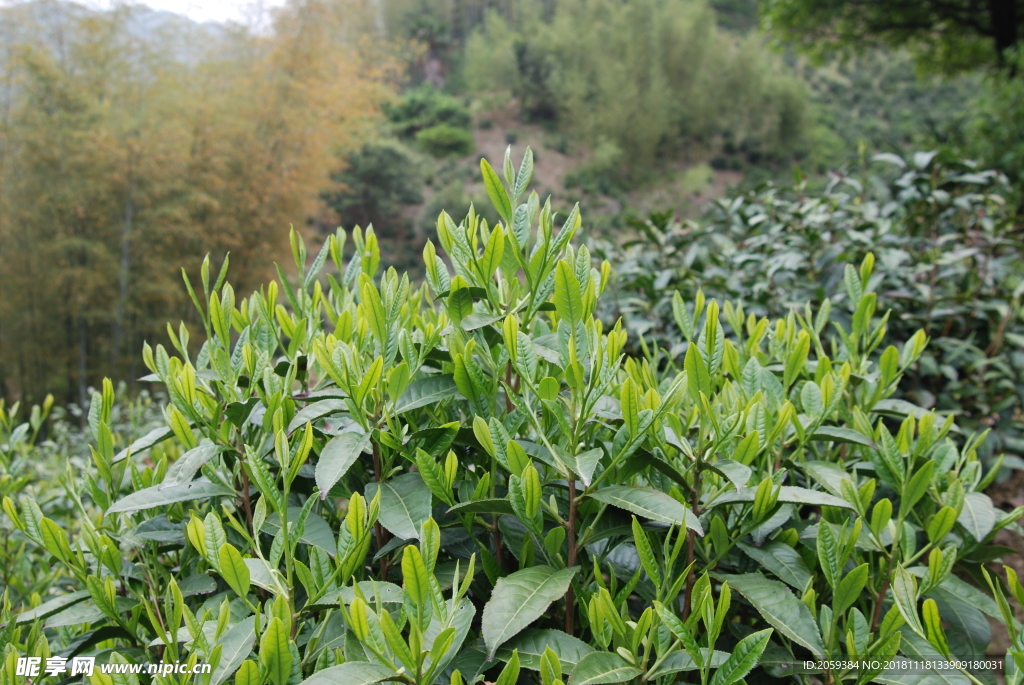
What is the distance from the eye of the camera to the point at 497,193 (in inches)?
27.5

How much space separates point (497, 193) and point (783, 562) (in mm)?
538

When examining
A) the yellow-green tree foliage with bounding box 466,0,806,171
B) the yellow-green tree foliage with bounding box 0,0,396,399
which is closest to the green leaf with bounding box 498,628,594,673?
the yellow-green tree foliage with bounding box 0,0,396,399

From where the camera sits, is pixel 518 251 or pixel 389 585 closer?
pixel 389 585

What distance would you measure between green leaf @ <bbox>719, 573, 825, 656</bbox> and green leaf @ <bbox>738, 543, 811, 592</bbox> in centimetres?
4

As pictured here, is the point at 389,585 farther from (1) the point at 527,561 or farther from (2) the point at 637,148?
(2) the point at 637,148

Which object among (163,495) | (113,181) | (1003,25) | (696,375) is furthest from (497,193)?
(1003,25)

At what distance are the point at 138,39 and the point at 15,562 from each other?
28.1 feet

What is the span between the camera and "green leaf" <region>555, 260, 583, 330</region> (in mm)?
633

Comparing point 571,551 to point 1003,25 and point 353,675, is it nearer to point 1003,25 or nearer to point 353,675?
point 353,675

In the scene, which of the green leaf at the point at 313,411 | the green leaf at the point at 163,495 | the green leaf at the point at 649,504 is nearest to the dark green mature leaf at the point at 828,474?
the green leaf at the point at 649,504

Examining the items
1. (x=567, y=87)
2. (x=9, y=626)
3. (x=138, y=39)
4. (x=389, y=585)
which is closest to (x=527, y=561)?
(x=389, y=585)

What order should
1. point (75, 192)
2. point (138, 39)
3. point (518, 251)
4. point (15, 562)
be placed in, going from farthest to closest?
point (138, 39)
point (75, 192)
point (15, 562)
point (518, 251)

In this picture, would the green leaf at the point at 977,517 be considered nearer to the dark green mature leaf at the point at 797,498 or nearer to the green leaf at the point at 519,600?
the dark green mature leaf at the point at 797,498

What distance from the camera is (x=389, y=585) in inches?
23.3
